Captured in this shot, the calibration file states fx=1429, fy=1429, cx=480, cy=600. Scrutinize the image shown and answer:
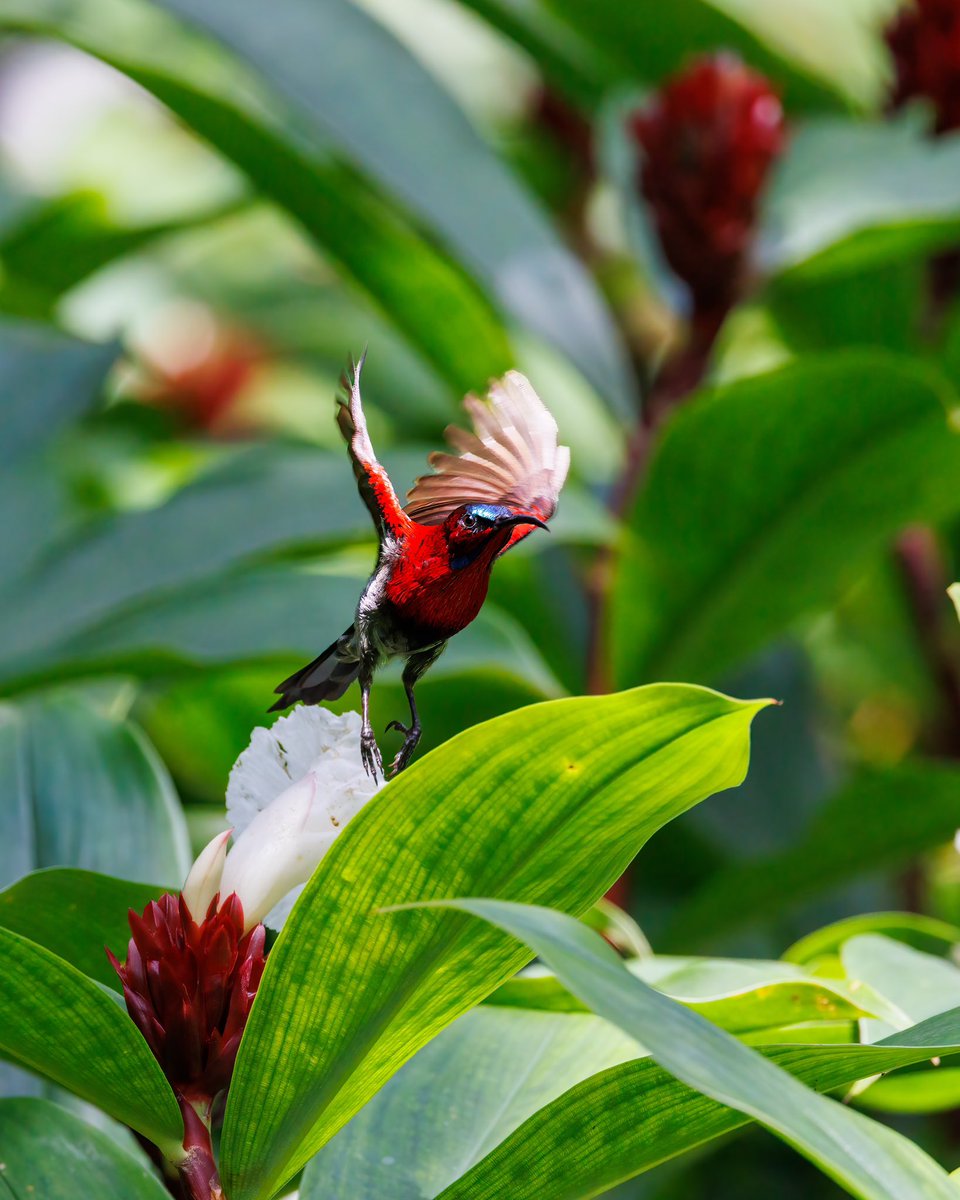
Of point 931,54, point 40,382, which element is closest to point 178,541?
point 40,382

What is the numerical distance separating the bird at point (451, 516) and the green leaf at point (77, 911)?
19 cm

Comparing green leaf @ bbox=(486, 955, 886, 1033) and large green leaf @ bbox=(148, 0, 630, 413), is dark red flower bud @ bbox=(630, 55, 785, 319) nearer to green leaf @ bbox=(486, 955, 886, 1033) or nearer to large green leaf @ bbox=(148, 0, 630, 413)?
large green leaf @ bbox=(148, 0, 630, 413)

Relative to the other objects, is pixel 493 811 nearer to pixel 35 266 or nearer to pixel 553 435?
pixel 553 435

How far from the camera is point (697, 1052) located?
0.37 metres

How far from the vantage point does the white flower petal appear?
52cm

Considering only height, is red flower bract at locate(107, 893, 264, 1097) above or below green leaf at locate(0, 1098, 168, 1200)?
above

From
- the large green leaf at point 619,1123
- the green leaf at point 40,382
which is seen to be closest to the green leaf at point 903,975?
the large green leaf at point 619,1123

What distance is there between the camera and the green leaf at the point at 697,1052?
1.20ft

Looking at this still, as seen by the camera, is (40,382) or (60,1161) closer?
(60,1161)

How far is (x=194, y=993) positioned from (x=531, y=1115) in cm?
13

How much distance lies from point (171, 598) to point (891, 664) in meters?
0.89

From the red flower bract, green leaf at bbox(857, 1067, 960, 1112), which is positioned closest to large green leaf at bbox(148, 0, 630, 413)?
green leaf at bbox(857, 1067, 960, 1112)

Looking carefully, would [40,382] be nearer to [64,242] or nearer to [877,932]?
[64,242]

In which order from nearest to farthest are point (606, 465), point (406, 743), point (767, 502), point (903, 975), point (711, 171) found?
point (406, 743) < point (903, 975) < point (767, 502) < point (711, 171) < point (606, 465)
